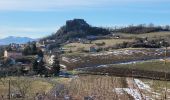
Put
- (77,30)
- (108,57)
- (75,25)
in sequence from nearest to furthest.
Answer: (108,57) < (77,30) < (75,25)

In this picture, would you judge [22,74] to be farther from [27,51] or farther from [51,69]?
[27,51]

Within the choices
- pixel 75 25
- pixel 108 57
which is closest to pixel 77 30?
pixel 75 25

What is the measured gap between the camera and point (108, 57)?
386 ft

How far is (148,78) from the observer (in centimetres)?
7306

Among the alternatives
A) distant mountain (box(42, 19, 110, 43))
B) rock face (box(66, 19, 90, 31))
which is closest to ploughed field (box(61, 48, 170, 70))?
distant mountain (box(42, 19, 110, 43))

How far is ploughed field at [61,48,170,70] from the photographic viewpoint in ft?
349

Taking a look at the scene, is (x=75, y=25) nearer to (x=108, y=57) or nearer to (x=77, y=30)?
(x=77, y=30)

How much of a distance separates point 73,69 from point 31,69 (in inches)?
501

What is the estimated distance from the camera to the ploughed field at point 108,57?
106500 millimetres

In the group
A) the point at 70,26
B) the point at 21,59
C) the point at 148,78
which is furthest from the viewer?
the point at 70,26

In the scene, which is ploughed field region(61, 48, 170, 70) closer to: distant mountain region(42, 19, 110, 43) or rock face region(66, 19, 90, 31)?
distant mountain region(42, 19, 110, 43)

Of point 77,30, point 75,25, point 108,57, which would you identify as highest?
point 75,25

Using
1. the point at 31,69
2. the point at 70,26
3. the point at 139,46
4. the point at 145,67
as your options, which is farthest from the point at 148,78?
the point at 70,26

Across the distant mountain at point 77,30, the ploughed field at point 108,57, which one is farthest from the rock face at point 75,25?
the ploughed field at point 108,57
